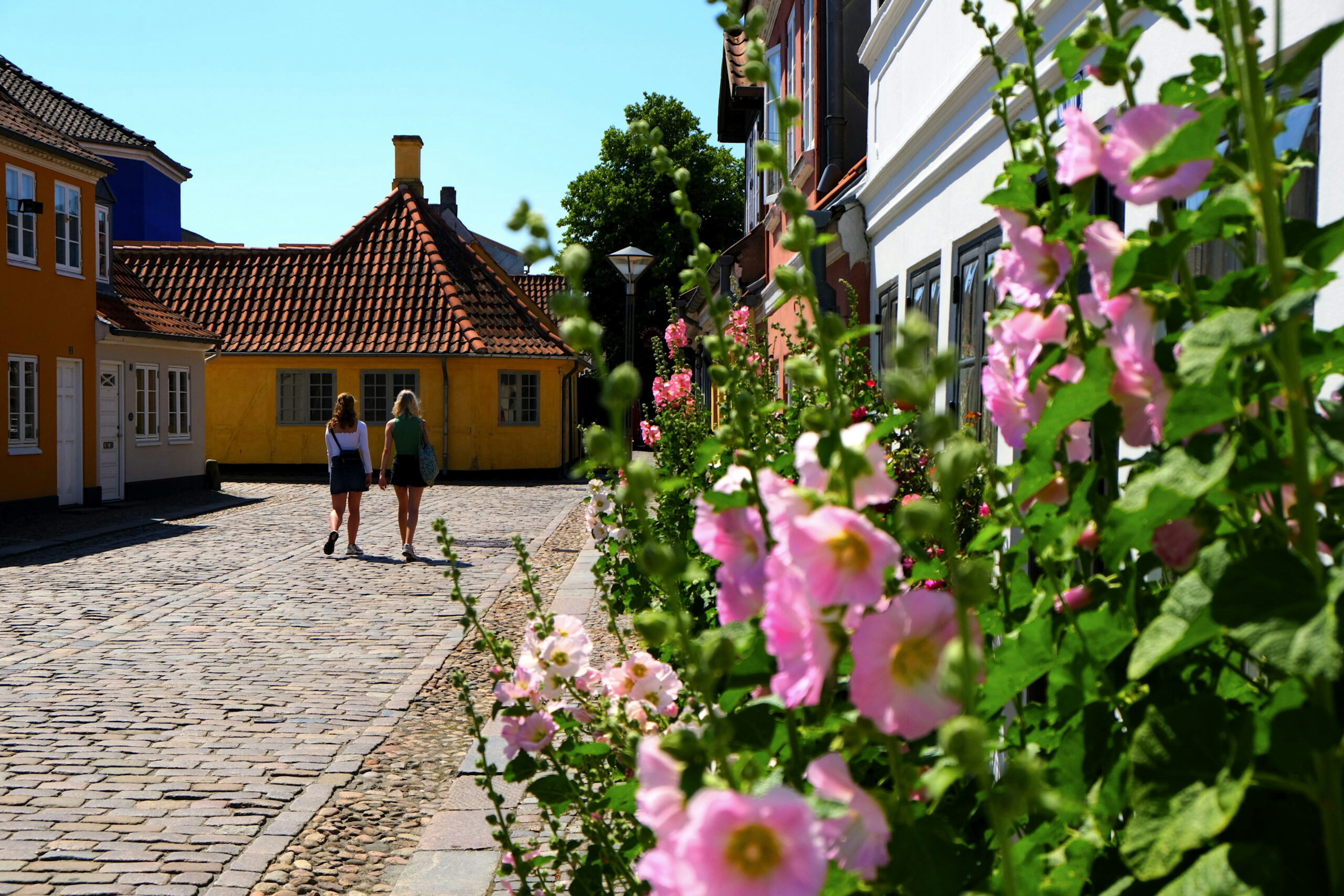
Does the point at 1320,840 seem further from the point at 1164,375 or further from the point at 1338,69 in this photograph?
the point at 1338,69

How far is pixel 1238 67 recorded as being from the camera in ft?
3.84

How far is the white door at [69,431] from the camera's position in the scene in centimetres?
2008

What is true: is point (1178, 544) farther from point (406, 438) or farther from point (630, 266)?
point (630, 266)

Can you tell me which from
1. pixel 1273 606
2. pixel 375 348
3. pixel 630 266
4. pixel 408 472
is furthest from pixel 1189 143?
pixel 375 348

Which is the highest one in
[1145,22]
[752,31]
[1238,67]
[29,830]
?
[1145,22]

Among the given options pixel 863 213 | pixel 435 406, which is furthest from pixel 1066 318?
pixel 435 406

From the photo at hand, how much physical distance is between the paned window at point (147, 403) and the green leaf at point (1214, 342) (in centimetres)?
2398

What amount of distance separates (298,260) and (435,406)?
5631mm

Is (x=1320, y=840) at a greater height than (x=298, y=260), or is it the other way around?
(x=298, y=260)

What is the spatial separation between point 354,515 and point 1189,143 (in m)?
13.3

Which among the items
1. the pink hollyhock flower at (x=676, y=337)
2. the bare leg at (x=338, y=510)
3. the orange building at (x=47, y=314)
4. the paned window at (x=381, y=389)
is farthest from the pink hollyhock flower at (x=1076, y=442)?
the paned window at (x=381, y=389)

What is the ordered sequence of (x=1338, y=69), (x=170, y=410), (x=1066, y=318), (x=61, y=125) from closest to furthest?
(x=1066, y=318) → (x=1338, y=69) → (x=170, y=410) → (x=61, y=125)

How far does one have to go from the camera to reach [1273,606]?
1.00 meters

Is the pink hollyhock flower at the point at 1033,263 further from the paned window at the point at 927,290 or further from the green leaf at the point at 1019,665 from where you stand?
the paned window at the point at 927,290
